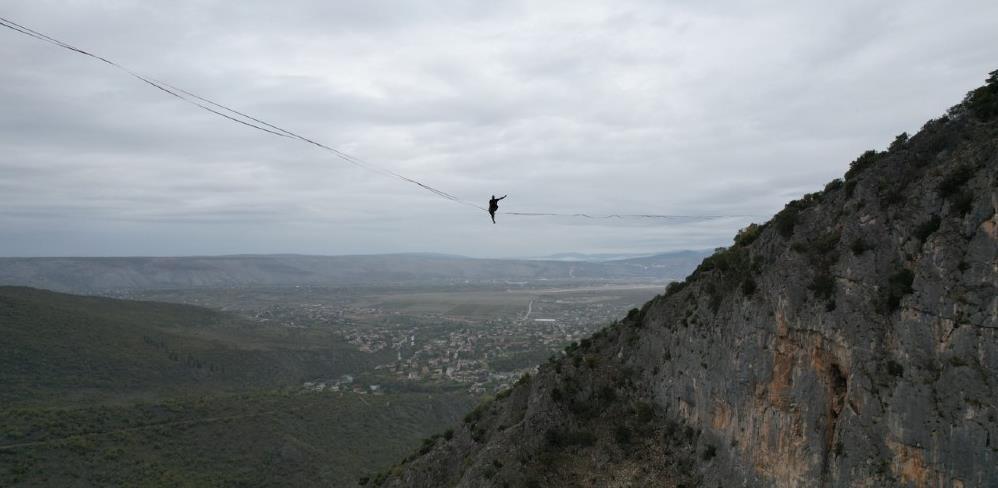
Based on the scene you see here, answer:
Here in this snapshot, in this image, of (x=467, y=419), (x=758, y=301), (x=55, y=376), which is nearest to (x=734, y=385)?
(x=758, y=301)

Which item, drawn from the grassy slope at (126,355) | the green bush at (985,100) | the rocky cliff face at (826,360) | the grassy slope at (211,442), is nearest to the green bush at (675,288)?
the rocky cliff face at (826,360)

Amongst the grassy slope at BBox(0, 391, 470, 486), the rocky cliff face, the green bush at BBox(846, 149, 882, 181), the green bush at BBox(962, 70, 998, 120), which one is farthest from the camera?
the grassy slope at BBox(0, 391, 470, 486)

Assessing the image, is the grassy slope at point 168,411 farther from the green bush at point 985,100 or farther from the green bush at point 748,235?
the green bush at point 985,100

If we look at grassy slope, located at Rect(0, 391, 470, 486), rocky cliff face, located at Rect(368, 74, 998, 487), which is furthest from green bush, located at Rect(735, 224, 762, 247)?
grassy slope, located at Rect(0, 391, 470, 486)

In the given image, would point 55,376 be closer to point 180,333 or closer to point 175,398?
point 175,398

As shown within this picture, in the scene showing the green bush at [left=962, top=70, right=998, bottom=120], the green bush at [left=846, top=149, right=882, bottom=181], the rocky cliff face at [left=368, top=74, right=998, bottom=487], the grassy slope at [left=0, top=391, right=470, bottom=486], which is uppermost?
the green bush at [left=962, top=70, right=998, bottom=120]

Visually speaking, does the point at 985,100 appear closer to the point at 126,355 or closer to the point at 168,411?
the point at 168,411

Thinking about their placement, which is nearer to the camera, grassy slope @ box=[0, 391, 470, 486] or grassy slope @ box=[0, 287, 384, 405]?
grassy slope @ box=[0, 391, 470, 486]

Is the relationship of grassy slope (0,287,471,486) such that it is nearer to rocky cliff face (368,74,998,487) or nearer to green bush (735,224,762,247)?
rocky cliff face (368,74,998,487)
